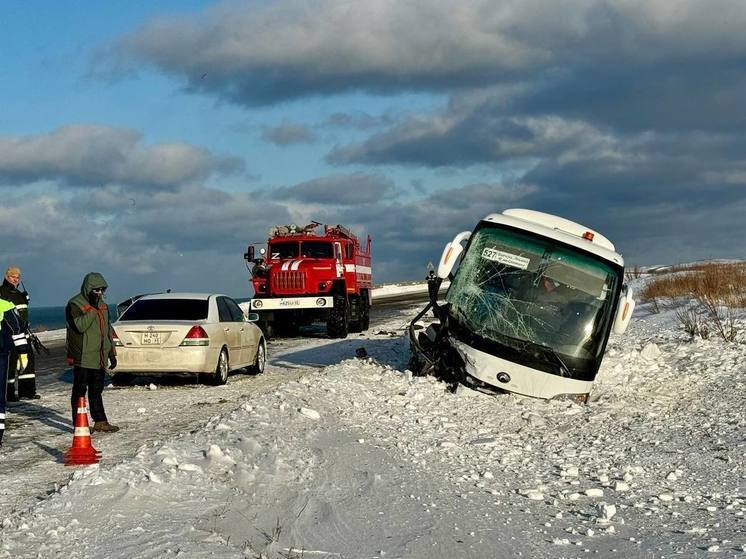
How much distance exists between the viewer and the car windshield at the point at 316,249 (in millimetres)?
27453

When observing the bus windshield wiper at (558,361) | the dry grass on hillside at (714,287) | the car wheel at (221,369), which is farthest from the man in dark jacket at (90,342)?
the dry grass on hillside at (714,287)

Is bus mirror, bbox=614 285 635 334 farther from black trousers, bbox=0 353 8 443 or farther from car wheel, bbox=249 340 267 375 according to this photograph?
car wheel, bbox=249 340 267 375

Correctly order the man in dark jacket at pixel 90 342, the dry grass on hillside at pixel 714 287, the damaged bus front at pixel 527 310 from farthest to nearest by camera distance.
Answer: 1. the dry grass on hillside at pixel 714 287
2. the damaged bus front at pixel 527 310
3. the man in dark jacket at pixel 90 342

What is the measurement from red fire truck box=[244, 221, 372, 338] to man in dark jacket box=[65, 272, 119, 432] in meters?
15.2

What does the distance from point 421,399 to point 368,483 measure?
419 cm

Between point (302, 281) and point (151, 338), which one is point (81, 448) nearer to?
point (151, 338)

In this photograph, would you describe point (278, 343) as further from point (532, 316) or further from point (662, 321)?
point (532, 316)

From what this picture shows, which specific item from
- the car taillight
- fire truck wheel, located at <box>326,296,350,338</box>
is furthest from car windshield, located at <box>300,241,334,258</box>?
the car taillight

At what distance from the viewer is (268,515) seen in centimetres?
714

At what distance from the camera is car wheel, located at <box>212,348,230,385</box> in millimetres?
15734

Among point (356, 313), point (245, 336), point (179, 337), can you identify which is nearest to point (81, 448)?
point (179, 337)

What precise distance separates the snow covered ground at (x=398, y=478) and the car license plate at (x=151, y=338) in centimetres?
157

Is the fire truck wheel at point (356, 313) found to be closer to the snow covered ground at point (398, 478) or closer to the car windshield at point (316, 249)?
the car windshield at point (316, 249)

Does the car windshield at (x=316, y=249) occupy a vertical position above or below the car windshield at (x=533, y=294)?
above
